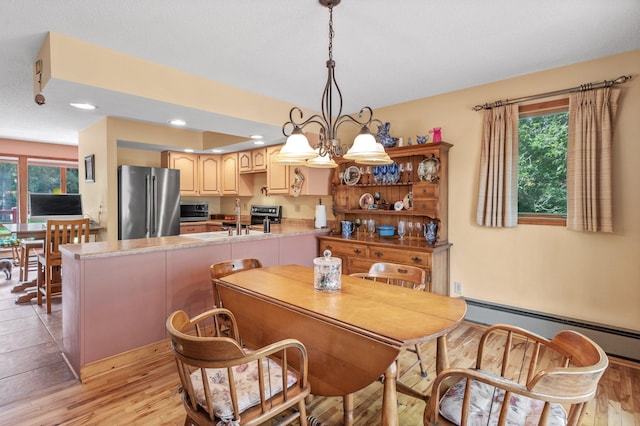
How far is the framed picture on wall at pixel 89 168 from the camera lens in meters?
4.62

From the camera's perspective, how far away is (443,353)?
1.80 metres

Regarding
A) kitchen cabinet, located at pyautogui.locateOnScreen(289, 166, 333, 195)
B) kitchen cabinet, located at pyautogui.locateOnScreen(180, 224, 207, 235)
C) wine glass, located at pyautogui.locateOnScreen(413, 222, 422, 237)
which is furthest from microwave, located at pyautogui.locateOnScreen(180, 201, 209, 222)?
wine glass, located at pyautogui.locateOnScreen(413, 222, 422, 237)

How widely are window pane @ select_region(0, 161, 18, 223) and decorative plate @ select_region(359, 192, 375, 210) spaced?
6709 millimetres

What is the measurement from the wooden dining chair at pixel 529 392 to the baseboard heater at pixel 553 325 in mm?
1849

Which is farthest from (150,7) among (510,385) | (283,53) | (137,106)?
(510,385)

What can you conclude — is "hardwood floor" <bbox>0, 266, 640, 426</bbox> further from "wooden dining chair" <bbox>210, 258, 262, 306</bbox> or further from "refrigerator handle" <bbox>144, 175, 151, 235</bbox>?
"refrigerator handle" <bbox>144, 175, 151, 235</bbox>

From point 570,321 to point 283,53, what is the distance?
326 cm

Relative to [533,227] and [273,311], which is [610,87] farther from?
[273,311]

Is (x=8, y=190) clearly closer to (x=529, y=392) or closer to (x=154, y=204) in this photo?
(x=154, y=204)

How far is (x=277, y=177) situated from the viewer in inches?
187

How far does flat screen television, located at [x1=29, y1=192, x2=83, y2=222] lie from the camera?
4918 millimetres

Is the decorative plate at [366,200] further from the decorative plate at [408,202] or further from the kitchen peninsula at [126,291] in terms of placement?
the kitchen peninsula at [126,291]

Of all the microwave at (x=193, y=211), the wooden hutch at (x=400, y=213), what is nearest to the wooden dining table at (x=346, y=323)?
the wooden hutch at (x=400, y=213)

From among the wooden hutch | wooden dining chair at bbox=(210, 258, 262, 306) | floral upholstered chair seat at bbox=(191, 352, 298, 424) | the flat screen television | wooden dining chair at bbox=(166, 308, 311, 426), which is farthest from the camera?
the flat screen television
